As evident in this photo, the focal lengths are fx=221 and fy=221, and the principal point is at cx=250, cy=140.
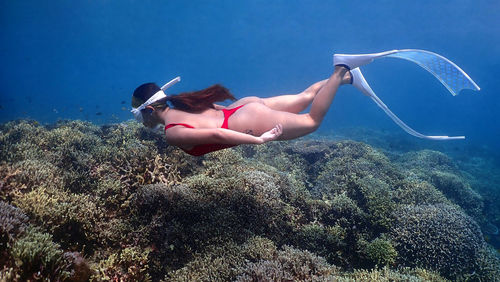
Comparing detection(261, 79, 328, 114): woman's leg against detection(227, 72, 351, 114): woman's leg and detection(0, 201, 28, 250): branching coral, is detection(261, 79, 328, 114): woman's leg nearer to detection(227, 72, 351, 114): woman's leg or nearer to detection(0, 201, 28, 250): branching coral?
detection(227, 72, 351, 114): woman's leg

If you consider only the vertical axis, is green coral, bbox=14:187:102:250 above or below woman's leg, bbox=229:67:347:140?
below

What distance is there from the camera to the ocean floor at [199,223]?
3.30 metres

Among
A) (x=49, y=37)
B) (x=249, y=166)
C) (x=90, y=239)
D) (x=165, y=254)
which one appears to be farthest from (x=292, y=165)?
(x=49, y=37)

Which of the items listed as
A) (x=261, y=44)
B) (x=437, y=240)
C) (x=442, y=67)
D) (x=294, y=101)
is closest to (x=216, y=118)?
(x=294, y=101)

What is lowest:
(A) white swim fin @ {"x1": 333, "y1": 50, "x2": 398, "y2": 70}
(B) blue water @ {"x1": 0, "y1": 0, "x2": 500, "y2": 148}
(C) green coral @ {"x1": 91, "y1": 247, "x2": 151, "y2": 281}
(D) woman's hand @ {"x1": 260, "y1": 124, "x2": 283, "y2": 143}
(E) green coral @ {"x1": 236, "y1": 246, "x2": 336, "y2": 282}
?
(E) green coral @ {"x1": 236, "y1": 246, "x2": 336, "y2": 282}

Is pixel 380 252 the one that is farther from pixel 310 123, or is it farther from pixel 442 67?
pixel 442 67

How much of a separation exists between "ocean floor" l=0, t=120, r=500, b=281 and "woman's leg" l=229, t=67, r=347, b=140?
1.63 m

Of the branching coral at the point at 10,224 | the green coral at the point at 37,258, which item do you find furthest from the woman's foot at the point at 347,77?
the branching coral at the point at 10,224

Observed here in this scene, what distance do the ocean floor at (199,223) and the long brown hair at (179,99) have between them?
1654mm

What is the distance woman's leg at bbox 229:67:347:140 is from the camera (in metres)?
3.87

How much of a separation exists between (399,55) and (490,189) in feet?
55.3

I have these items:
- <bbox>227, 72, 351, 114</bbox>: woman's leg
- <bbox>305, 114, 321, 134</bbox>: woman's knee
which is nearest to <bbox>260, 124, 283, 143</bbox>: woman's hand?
<bbox>305, 114, 321, 134</bbox>: woman's knee

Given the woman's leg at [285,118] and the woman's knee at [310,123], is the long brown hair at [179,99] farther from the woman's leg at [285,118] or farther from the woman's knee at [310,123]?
the woman's knee at [310,123]

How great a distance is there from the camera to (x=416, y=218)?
5445 millimetres
